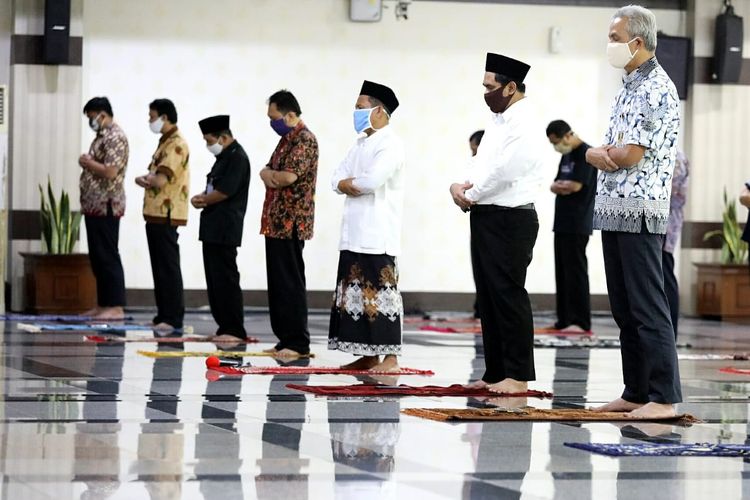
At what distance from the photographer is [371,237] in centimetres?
698

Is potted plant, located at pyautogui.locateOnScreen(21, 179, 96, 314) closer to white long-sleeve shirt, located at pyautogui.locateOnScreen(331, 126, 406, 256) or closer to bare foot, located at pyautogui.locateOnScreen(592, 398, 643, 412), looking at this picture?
white long-sleeve shirt, located at pyautogui.locateOnScreen(331, 126, 406, 256)

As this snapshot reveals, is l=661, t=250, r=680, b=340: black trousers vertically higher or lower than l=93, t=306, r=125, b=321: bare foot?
higher

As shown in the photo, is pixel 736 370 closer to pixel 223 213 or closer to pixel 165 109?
pixel 223 213

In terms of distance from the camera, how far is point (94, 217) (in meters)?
10.8

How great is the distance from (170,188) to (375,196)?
118 inches

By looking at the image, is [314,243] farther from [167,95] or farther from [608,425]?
[608,425]

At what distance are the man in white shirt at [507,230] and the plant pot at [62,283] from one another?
632 centimetres

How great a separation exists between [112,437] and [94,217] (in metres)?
6.43

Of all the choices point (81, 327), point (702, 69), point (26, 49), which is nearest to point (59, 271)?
point (26, 49)

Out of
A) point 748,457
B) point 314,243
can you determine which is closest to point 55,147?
point 314,243

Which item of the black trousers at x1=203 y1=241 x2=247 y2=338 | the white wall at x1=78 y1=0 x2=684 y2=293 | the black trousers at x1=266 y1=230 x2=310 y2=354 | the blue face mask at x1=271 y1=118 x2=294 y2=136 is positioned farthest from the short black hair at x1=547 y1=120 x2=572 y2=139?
the black trousers at x1=266 y1=230 x2=310 y2=354

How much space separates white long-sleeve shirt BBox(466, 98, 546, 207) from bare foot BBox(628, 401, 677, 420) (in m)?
1.18

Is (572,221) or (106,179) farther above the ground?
(106,179)

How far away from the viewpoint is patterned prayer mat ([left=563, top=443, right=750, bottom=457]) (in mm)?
4402
